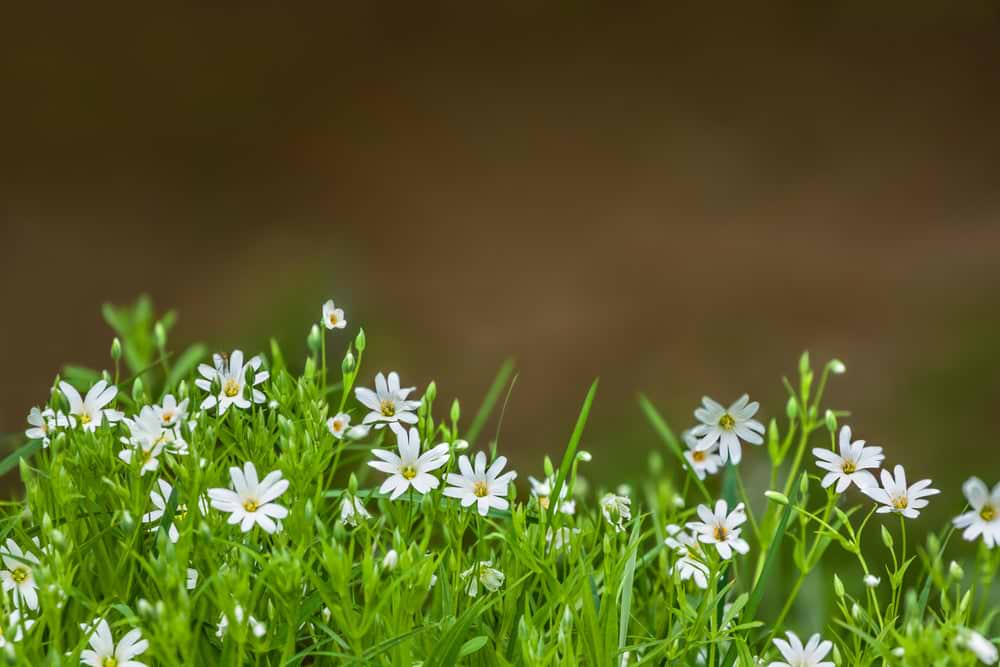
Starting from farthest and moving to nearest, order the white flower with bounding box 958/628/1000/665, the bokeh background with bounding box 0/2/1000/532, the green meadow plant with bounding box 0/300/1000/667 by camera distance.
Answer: the bokeh background with bounding box 0/2/1000/532, the green meadow plant with bounding box 0/300/1000/667, the white flower with bounding box 958/628/1000/665

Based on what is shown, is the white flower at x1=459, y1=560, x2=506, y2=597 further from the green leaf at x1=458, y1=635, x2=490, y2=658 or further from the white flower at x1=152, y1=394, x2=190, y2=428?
the white flower at x1=152, y1=394, x2=190, y2=428

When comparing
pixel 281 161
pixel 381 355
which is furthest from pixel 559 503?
pixel 281 161

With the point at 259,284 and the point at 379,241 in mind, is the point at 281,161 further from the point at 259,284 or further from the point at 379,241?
the point at 259,284

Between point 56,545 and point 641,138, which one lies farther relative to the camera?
point 641,138

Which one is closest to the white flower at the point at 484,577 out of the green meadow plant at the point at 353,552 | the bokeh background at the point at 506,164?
the green meadow plant at the point at 353,552

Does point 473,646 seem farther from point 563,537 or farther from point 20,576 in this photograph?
point 20,576

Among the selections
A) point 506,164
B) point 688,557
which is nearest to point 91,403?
point 688,557

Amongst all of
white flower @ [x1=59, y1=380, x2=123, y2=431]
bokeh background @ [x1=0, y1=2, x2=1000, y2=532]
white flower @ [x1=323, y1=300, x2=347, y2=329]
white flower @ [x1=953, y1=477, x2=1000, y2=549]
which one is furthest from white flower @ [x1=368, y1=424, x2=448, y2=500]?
bokeh background @ [x1=0, y1=2, x2=1000, y2=532]
